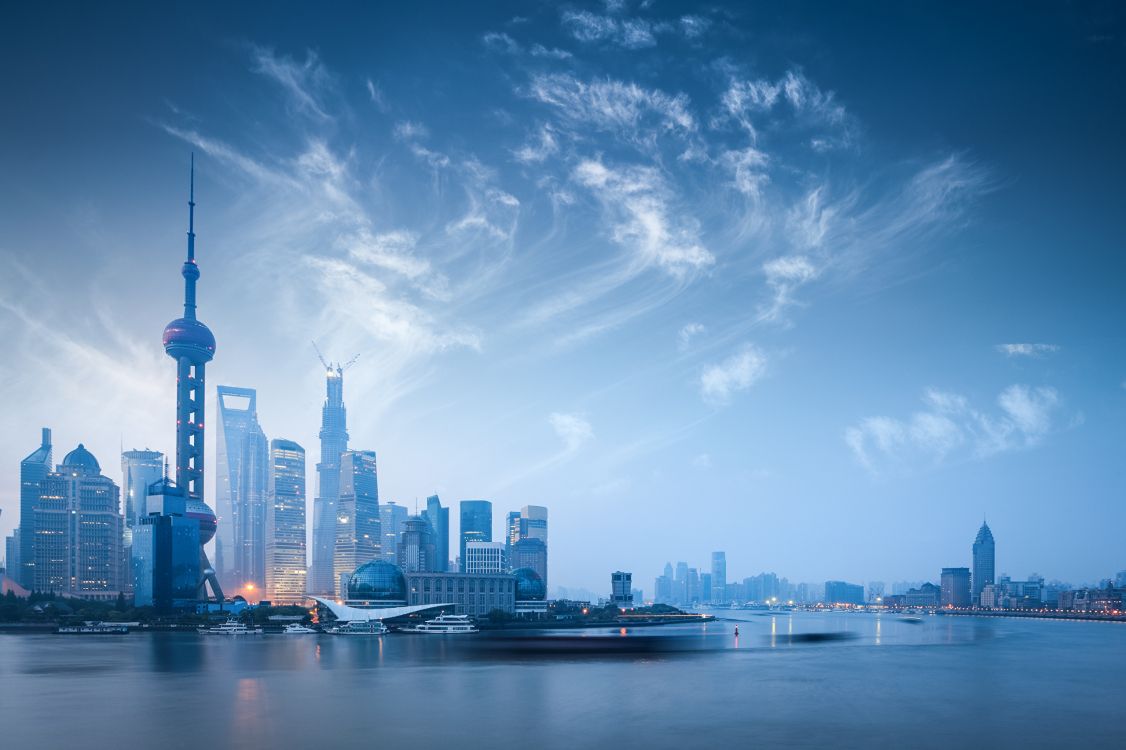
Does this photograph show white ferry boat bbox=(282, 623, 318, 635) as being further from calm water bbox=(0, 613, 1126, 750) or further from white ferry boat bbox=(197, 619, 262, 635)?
calm water bbox=(0, 613, 1126, 750)

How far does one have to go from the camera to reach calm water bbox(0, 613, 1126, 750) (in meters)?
54.6

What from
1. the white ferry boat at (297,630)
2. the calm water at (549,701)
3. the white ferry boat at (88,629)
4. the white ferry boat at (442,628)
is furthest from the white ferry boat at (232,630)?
the calm water at (549,701)

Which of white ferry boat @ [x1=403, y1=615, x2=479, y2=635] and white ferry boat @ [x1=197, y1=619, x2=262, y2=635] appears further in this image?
white ferry boat @ [x1=403, y1=615, x2=479, y2=635]

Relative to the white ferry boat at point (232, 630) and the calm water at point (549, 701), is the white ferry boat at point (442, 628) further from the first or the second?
the calm water at point (549, 701)

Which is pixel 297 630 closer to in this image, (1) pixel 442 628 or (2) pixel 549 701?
(1) pixel 442 628

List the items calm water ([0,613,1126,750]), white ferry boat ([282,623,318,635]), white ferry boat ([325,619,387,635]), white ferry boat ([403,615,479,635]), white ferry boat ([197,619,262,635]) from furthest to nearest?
white ferry boat ([282,623,318,635])
white ferry boat ([403,615,479,635])
white ferry boat ([325,619,387,635])
white ferry boat ([197,619,262,635])
calm water ([0,613,1126,750])

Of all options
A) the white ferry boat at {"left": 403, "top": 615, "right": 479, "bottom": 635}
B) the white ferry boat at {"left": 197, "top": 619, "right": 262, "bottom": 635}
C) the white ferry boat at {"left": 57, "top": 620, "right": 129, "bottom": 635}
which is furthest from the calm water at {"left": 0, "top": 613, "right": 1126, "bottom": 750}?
the white ferry boat at {"left": 57, "top": 620, "right": 129, "bottom": 635}

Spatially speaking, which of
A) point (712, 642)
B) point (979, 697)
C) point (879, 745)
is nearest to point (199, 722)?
point (879, 745)

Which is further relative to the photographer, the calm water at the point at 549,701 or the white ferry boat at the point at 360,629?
the white ferry boat at the point at 360,629

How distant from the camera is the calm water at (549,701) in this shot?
54.6 m

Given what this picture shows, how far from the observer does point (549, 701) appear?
7031cm

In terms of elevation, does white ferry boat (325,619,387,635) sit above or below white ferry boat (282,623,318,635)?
above

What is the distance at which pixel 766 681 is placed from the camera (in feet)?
289

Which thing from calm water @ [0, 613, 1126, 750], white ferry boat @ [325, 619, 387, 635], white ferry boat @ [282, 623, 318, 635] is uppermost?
calm water @ [0, 613, 1126, 750]
